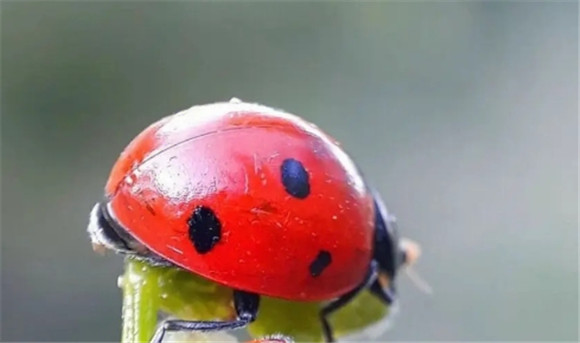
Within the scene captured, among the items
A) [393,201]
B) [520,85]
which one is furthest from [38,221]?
[520,85]

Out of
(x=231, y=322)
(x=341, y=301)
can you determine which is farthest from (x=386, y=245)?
(x=231, y=322)

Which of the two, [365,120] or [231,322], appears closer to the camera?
[231,322]

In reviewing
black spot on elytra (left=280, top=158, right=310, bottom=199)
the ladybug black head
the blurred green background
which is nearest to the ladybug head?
the ladybug black head

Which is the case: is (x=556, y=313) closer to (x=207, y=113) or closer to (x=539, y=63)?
(x=539, y=63)

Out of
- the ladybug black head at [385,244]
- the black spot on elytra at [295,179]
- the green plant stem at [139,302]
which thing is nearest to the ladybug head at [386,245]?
the ladybug black head at [385,244]

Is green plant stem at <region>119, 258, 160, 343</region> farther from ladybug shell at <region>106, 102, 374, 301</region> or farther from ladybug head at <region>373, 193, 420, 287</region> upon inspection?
ladybug head at <region>373, 193, 420, 287</region>

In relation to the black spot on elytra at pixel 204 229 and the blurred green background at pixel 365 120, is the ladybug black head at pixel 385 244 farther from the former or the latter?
the blurred green background at pixel 365 120

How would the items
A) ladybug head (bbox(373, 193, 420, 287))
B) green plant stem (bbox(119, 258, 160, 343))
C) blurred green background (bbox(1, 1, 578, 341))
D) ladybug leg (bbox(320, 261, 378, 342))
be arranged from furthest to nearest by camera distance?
blurred green background (bbox(1, 1, 578, 341)) → ladybug head (bbox(373, 193, 420, 287)) → ladybug leg (bbox(320, 261, 378, 342)) → green plant stem (bbox(119, 258, 160, 343))

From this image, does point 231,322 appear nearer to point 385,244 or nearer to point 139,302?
point 139,302
